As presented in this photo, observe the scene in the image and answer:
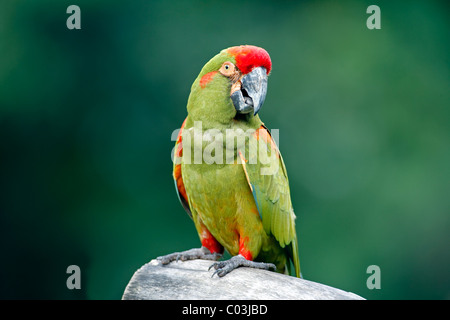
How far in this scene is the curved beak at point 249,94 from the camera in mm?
1975

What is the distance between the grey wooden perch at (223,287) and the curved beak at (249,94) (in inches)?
27.1

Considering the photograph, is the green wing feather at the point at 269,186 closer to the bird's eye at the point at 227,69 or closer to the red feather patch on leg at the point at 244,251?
the red feather patch on leg at the point at 244,251

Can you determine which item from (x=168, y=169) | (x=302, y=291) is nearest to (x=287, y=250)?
(x=302, y=291)

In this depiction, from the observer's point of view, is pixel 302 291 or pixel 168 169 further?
pixel 168 169

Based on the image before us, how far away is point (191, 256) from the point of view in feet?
6.95

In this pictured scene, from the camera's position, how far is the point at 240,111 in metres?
2.00

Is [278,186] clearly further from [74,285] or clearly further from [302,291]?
[74,285]

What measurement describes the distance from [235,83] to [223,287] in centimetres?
85

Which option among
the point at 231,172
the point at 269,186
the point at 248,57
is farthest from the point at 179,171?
the point at 248,57

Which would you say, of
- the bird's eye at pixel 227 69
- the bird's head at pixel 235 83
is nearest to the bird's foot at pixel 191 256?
the bird's head at pixel 235 83

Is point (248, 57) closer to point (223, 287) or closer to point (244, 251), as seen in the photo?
point (244, 251)
